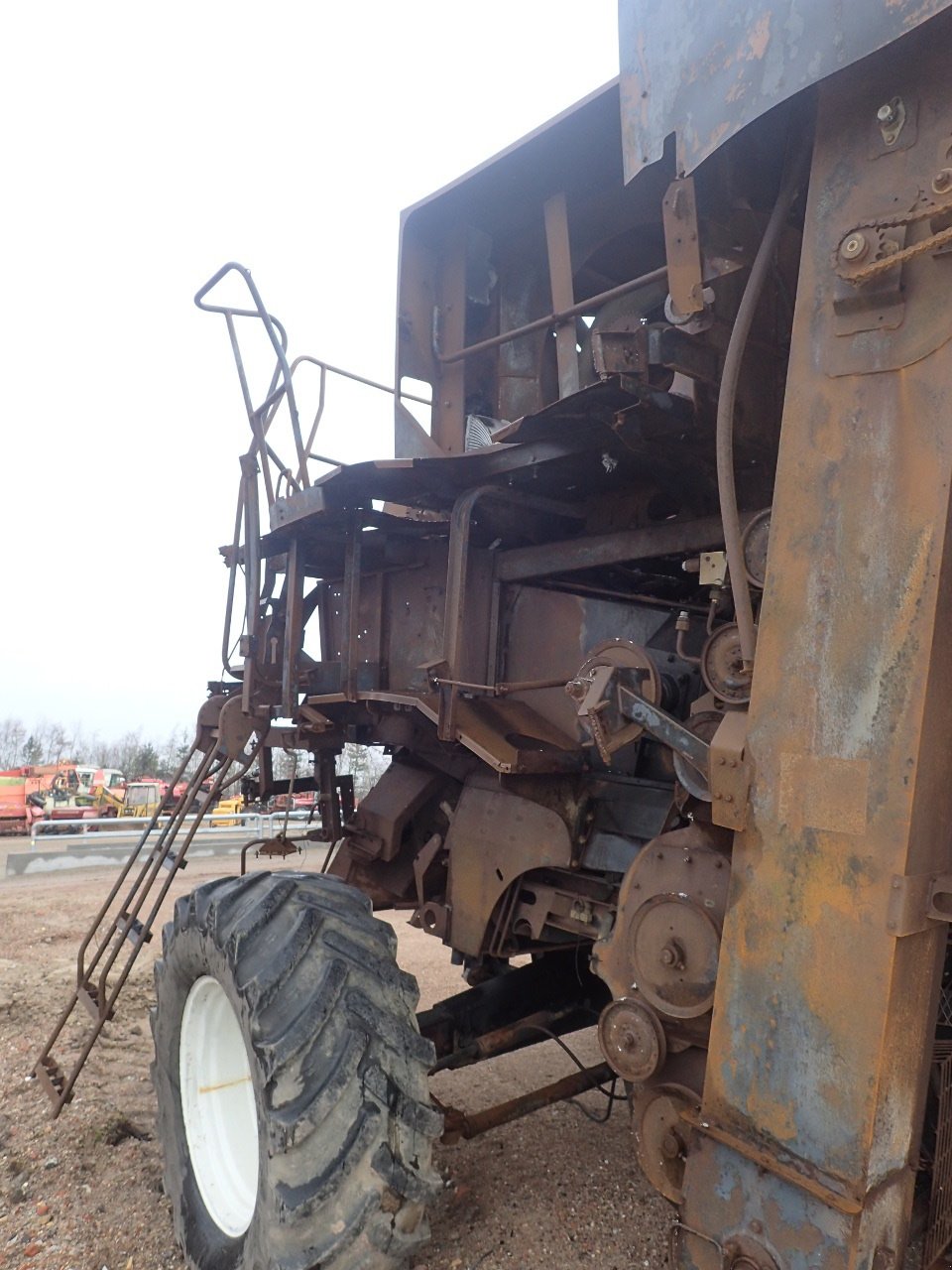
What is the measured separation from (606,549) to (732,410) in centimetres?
118

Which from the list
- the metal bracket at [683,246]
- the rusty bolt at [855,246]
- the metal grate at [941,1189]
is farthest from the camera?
the metal bracket at [683,246]

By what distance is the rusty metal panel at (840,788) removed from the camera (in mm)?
1937

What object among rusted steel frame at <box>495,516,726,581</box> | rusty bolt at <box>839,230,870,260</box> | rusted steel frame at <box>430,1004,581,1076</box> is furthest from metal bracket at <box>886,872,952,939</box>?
rusted steel frame at <box>430,1004,581,1076</box>

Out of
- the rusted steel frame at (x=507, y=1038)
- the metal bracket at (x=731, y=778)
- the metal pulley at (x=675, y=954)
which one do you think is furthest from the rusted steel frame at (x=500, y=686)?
the rusted steel frame at (x=507, y=1038)

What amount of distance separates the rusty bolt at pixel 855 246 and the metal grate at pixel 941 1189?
2.06 metres

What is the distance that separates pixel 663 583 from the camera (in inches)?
151

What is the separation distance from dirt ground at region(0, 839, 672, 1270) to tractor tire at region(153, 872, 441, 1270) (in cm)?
35

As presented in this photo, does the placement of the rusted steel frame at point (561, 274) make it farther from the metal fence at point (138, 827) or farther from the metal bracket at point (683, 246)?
the metal fence at point (138, 827)

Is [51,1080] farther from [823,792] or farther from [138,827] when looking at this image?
[138,827]

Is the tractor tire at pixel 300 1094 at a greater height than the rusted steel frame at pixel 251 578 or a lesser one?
lesser

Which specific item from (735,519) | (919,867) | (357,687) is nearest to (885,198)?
(735,519)

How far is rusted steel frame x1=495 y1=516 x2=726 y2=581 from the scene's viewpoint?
3.21 m

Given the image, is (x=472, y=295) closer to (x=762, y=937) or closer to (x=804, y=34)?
(x=804, y=34)

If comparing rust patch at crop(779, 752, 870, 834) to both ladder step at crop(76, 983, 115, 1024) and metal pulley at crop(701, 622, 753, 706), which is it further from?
ladder step at crop(76, 983, 115, 1024)
